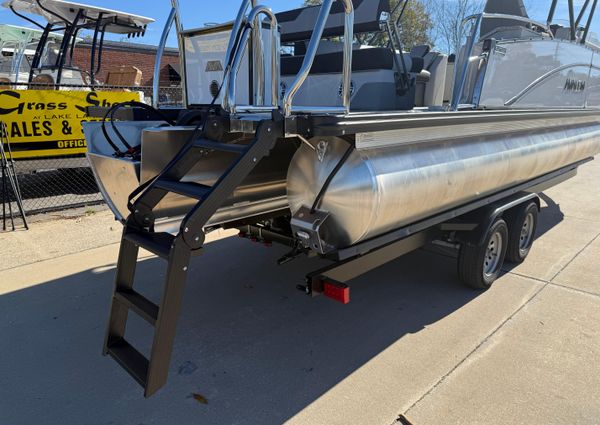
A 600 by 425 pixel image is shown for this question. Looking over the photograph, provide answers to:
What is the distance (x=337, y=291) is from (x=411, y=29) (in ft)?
30.8

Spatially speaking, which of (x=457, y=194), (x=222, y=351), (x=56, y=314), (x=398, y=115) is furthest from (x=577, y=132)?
(x=56, y=314)

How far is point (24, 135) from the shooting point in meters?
6.66

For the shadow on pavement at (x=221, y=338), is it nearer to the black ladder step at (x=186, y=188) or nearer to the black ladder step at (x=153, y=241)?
the black ladder step at (x=153, y=241)

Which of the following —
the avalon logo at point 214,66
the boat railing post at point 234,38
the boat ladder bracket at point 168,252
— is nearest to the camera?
the boat ladder bracket at point 168,252

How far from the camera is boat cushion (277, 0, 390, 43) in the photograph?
414 centimetres

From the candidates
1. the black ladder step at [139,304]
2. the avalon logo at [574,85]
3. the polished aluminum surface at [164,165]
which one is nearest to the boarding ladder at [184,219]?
the black ladder step at [139,304]

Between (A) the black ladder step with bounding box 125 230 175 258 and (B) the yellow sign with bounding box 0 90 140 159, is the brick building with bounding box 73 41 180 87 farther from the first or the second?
(A) the black ladder step with bounding box 125 230 175 258

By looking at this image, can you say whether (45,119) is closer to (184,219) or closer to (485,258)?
(184,219)

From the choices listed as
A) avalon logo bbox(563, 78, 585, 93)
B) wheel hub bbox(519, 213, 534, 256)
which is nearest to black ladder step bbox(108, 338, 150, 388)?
wheel hub bbox(519, 213, 534, 256)

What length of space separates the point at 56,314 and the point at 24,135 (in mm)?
4122

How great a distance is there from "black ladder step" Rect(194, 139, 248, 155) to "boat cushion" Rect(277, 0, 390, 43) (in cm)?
220

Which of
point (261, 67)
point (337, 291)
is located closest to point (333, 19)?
point (261, 67)

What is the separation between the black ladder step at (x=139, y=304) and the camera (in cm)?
235

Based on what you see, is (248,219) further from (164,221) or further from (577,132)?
(577,132)
